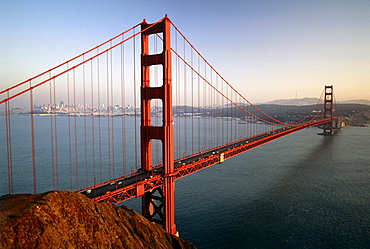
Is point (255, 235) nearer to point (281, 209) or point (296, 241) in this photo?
point (296, 241)

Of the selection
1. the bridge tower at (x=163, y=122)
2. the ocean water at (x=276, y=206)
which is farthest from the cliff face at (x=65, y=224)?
the ocean water at (x=276, y=206)

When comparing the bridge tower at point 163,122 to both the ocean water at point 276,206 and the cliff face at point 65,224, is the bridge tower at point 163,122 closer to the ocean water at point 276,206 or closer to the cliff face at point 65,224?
the ocean water at point 276,206

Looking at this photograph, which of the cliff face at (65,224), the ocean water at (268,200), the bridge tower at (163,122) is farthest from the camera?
the ocean water at (268,200)

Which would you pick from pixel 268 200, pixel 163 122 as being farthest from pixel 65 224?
pixel 268 200

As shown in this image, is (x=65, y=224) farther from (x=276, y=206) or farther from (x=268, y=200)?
(x=268, y=200)

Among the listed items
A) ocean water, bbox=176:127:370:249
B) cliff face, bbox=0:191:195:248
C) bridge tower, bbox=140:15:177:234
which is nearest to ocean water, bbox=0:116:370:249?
ocean water, bbox=176:127:370:249

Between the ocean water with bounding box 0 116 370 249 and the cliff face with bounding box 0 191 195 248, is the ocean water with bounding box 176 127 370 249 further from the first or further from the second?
the cliff face with bounding box 0 191 195 248
